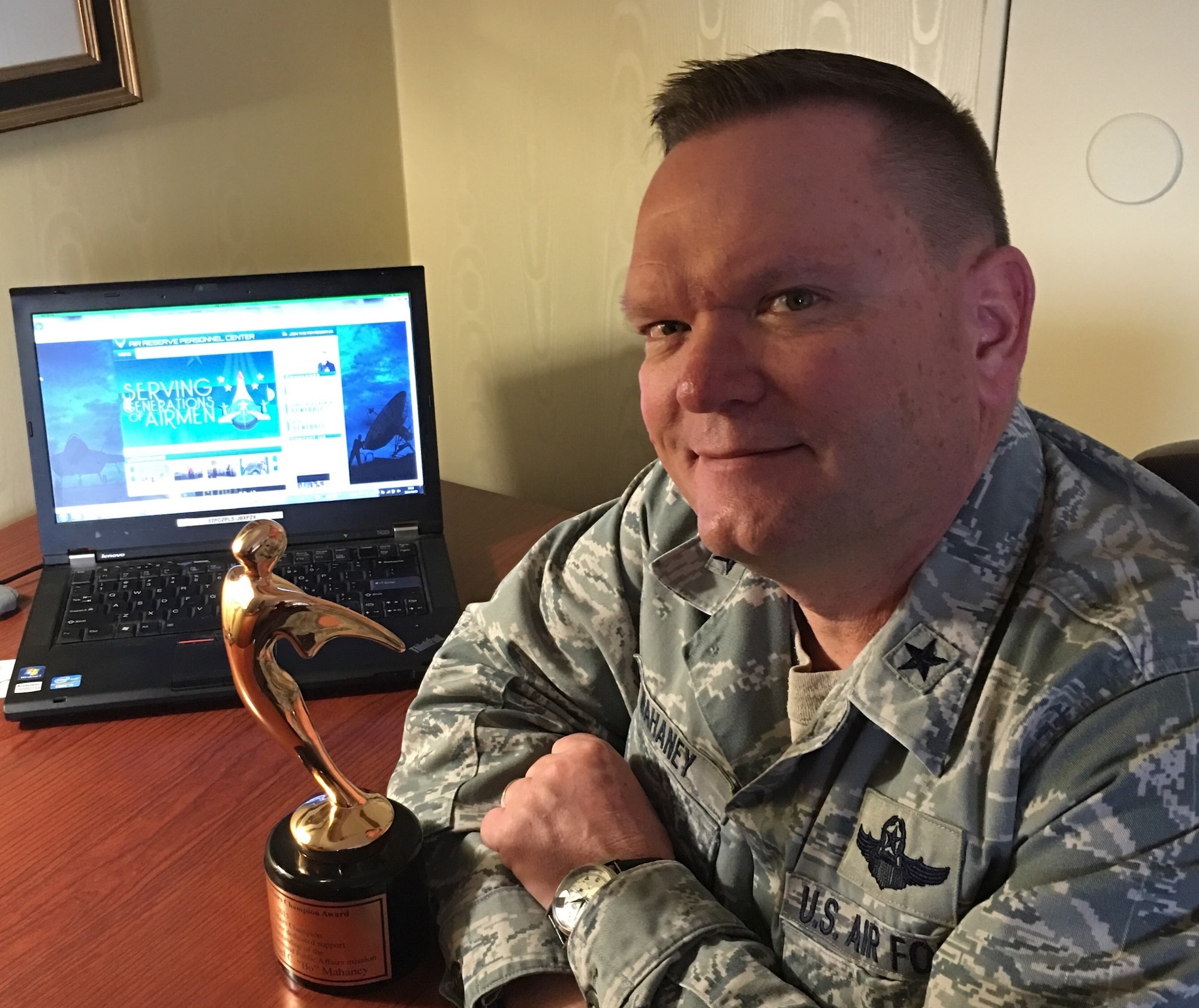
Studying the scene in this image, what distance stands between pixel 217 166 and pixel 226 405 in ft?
1.45

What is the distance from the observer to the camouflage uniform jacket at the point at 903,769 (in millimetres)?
642

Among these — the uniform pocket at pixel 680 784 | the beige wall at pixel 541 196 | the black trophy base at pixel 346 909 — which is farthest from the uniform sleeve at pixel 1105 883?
the beige wall at pixel 541 196

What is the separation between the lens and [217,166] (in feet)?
5.29

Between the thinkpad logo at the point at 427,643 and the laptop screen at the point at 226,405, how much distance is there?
267 millimetres

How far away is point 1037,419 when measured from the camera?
2.92 feet

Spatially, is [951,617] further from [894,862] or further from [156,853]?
[156,853]

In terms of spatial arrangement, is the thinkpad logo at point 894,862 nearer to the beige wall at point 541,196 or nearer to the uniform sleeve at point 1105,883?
the uniform sleeve at point 1105,883

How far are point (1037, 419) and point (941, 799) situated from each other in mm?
326

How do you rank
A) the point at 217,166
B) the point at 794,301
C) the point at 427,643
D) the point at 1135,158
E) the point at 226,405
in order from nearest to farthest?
the point at 794,301 < the point at 1135,158 < the point at 427,643 < the point at 226,405 < the point at 217,166

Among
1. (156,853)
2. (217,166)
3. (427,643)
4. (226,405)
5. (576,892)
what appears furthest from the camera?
(217,166)

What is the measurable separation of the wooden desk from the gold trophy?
0.11 ft

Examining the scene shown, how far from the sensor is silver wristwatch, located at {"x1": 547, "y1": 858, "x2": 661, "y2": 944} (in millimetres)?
830

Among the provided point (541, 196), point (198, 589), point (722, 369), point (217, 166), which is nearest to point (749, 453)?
point (722, 369)

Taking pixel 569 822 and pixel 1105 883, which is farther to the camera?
pixel 569 822
